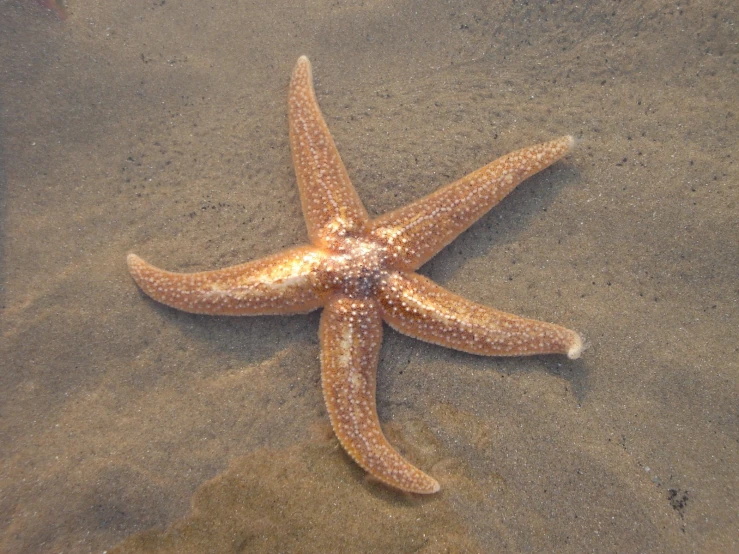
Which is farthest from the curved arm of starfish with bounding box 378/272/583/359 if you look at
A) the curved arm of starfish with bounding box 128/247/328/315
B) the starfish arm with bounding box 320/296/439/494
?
the curved arm of starfish with bounding box 128/247/328/315

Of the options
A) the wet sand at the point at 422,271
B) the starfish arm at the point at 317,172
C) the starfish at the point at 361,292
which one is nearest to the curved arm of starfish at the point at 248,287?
the starfish at the point at 361,292

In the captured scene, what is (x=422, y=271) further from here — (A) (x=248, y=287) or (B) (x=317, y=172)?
(A) (x=248, y=287)

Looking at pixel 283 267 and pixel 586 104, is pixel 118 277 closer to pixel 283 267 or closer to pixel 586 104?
pixel 283 267

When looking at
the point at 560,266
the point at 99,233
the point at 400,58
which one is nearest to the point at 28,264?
the point at 99,233

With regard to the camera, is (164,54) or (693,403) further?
(164,54)

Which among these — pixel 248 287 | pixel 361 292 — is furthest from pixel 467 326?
pixel 248 287

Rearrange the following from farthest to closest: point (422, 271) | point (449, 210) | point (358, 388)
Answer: point (422, 271)
point (449, 210)
point (358, 388)

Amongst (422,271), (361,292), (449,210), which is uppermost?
(449,210)
